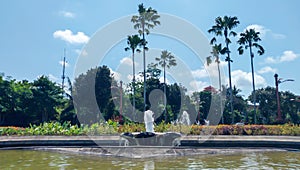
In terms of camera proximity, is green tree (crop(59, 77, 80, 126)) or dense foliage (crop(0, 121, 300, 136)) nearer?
dense foliage (crop(0, 121, 300, 136))

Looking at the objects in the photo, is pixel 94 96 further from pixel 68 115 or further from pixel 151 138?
pixel 151 138

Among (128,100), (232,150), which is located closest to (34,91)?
(128,100)

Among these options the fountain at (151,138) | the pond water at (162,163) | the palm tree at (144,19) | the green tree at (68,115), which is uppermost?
the palm tree at (144,19)

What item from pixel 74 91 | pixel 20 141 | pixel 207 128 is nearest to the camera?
pixel 20 141

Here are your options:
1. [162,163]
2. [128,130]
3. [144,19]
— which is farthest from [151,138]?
[144,19]

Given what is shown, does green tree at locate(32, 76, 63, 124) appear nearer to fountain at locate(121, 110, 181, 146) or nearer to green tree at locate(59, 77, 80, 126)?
green tree at locate(59, 77, 80, 126)

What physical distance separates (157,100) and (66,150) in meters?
33.6

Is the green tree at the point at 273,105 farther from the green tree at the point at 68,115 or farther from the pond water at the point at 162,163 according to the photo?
the pond water at the point at 162,163

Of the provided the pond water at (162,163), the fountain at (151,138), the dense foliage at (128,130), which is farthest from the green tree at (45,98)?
the pond water at (162,163)

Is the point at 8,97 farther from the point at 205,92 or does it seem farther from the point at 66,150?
the point at 205,92

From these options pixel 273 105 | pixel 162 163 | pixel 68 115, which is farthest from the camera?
pixel 273 105

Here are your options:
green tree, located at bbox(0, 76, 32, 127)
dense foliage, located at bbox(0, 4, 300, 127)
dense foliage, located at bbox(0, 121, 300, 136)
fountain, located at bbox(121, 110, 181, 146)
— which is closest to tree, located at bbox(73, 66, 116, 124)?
dense foliage, located at bbox(0, 4, 300, 127)

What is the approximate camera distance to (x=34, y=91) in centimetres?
3369

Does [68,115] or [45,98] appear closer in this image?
[45,98]
